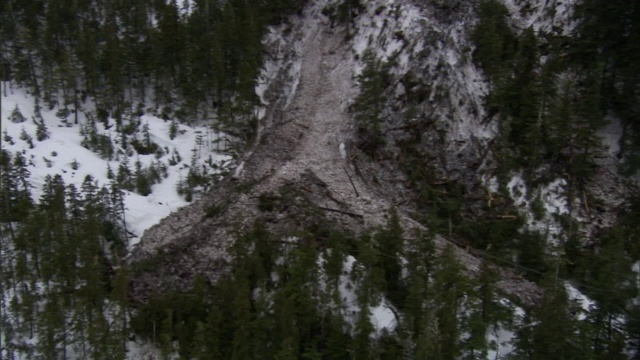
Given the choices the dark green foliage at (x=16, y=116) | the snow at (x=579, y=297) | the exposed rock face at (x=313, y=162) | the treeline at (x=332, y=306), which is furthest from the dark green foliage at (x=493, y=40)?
the dark green foliage at (x=16, y=116)

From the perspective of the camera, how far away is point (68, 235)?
16047 millimetres

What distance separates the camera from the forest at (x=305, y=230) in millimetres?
12938

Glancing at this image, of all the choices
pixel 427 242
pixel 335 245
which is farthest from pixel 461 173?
pixel 335 245

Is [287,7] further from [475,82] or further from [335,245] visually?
[335,245]

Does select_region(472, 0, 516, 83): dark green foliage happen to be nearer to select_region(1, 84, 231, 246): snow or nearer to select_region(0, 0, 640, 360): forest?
select_region(0, 0, 640, 360): forest

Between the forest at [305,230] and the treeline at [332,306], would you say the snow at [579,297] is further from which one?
the treeline at [332,306]

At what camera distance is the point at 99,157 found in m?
20.4

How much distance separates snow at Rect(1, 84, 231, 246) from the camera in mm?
18547

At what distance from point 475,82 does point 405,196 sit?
247 inches

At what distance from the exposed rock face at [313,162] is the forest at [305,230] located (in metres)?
0.76

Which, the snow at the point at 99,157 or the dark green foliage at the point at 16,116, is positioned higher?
the dark green foliage at the point at 16,116

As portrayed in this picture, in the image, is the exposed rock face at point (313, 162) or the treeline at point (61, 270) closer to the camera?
the treeline at point (61, 270)

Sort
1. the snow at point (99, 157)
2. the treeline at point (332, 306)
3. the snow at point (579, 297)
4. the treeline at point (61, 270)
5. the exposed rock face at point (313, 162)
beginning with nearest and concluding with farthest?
the treeline at point (332, 306) → the treeline at point (61, 270) → the snow at point (579, 297) → the exposed rock face at point (313, 162) → the snow at point (99, 157)

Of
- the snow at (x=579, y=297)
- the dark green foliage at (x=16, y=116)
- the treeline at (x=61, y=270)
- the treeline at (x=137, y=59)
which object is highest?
the treeline at (x=137, y=59)
